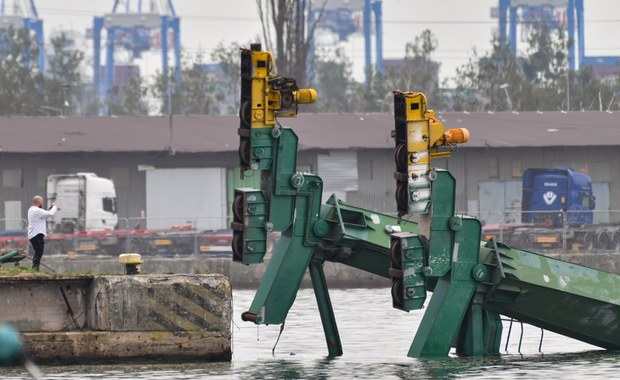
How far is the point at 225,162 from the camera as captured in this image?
67.0m

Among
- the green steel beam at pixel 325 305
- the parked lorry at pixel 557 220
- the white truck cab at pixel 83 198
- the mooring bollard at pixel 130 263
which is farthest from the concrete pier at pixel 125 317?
the white truck cab at pixel 83 198

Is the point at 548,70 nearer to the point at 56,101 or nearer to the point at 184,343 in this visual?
the point at 56,101

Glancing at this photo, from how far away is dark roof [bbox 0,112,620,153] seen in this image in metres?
66.2

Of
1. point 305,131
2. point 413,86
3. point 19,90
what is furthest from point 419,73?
point 305,131

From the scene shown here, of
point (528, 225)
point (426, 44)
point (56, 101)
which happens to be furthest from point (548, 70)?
point (528, 225)

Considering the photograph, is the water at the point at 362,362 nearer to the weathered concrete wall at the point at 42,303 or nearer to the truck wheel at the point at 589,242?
the weathered concrete wall at the point at 42,303

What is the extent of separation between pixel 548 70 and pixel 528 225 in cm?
8501

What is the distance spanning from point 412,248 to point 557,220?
35.3 m

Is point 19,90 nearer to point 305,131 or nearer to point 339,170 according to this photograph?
point 305,131

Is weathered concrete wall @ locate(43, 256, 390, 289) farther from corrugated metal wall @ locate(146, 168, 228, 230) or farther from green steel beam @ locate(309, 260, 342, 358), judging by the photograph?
green steel beam @ locate(309, 260, 342, 358)

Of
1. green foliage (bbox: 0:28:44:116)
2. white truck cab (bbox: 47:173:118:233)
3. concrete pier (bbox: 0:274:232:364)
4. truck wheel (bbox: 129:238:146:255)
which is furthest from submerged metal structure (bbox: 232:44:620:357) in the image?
green foliage (bbox: 0:28:44:116)

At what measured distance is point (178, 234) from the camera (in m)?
50.7

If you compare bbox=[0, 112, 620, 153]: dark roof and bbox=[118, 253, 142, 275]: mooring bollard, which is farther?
bbox=[0, 112, 620, 153]: dark roof

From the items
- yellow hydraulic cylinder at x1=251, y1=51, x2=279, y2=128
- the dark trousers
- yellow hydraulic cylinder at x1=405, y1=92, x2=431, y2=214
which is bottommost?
the dark trousers
